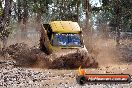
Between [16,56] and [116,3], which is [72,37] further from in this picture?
[116,3]

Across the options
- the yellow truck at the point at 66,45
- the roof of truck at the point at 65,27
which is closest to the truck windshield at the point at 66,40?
the yellow truck at the point at 66,45

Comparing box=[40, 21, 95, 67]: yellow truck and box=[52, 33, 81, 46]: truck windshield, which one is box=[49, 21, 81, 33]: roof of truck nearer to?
box=[40, 21, 95, 67]: yellow truck

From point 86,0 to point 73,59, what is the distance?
30005 millimetres

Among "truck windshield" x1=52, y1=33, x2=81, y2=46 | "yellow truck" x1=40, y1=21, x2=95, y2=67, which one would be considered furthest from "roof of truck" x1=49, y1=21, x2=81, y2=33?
"truck windshield" x1=52, y1=33, x2=81, y2=46

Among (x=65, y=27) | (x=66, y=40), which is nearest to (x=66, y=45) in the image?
(x=66, y=40)

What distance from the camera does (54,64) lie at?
73.9 feet

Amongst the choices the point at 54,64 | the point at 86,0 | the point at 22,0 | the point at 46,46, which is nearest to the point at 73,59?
the point at 54,64

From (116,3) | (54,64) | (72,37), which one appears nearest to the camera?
(54,64)

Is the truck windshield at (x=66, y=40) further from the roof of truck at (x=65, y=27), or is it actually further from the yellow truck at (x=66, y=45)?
the roof of truck at (x=65, y=27)

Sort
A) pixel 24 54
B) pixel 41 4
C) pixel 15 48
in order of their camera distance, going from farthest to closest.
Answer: pixel 41 4 → pixel 15 48 → pixel 24 54

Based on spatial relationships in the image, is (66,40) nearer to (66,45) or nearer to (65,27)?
(66,45)

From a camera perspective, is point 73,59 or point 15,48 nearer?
point 73,59

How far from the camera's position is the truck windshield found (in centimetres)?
Result: 2370

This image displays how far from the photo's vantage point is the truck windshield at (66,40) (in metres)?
23.7
